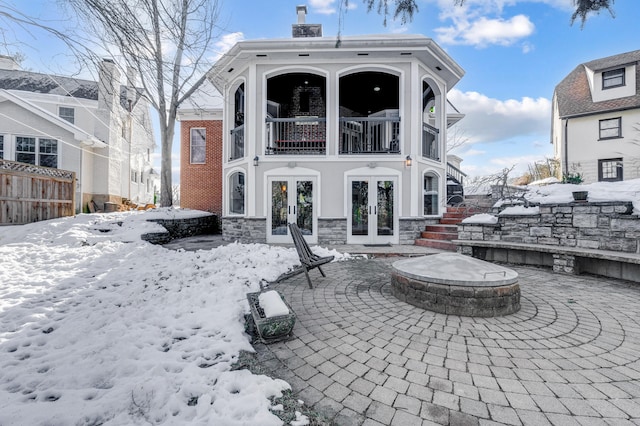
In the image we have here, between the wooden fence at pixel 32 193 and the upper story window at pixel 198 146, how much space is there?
469 centimetres

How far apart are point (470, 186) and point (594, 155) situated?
9.40m

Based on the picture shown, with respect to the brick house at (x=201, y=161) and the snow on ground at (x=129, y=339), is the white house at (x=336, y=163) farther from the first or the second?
the brick house at (x=201, y=161)

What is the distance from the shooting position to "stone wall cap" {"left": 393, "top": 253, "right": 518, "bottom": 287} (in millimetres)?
3385

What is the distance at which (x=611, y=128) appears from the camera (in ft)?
49.4

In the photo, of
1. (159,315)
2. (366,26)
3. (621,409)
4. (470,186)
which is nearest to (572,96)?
(470,186)

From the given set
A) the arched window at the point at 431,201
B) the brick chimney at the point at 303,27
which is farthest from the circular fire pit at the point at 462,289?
the brick chimney at the point at 303,27

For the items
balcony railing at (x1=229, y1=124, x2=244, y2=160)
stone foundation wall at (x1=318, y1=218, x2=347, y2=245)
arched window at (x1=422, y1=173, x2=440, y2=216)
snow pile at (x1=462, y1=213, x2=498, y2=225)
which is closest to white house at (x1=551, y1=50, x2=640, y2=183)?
arched window at (x1=422, y1=173, x2=440, y2=216)

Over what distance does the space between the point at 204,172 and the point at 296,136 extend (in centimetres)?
563

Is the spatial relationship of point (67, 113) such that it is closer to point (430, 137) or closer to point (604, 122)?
point (430, 137)

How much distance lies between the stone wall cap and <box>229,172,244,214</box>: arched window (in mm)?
7291

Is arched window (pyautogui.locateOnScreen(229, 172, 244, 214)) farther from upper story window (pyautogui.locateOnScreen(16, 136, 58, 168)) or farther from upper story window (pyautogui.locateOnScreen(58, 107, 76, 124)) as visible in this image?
upper story window (pyautogui.locateOnScreen(58, 107, 76, 124))

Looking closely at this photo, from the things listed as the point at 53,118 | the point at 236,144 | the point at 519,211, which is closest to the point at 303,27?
the point at 236,144

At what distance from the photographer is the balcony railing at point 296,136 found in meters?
9.27

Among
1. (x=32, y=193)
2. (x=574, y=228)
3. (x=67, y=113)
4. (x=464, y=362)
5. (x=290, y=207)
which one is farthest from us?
(x=67, y=113)
